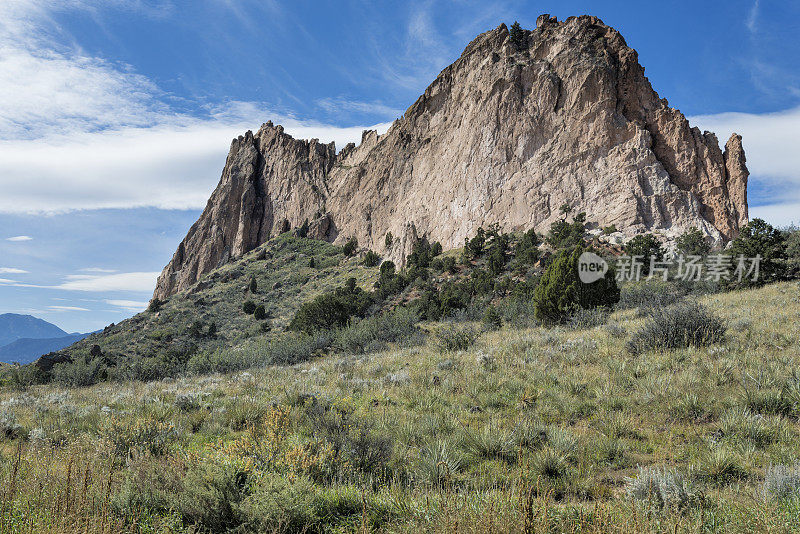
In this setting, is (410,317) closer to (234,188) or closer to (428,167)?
(428,167)

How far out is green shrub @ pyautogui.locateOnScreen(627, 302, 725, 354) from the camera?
27.7ft

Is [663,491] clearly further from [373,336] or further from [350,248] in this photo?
[350,248]

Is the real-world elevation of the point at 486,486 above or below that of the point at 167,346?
above

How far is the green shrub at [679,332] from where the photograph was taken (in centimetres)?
844

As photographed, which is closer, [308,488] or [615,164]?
[308,488]

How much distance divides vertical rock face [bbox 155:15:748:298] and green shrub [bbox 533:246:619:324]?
2349 cm

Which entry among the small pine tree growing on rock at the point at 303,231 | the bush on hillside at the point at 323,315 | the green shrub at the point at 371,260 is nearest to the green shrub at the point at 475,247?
the bush on hillside at the point at 323,315

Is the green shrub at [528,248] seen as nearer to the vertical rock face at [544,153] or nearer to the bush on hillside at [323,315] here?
the vertical rock face at [544,153]

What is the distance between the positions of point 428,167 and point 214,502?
59.4 m

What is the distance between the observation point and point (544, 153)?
4588 centimetres

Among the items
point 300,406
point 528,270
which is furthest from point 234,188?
point 300,406

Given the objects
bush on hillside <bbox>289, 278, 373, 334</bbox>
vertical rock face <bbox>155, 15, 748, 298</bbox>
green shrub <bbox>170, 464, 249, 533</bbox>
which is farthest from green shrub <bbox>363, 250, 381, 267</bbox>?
green shrub <bbox>170, 464, 249, 533</bbox>

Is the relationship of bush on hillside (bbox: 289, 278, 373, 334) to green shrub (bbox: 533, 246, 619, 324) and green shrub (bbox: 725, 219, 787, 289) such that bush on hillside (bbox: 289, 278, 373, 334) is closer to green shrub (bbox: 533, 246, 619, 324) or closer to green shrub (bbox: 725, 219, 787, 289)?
green shrub (bbox: 533, 246, 619, 324)

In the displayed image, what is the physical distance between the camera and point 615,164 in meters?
41.8
